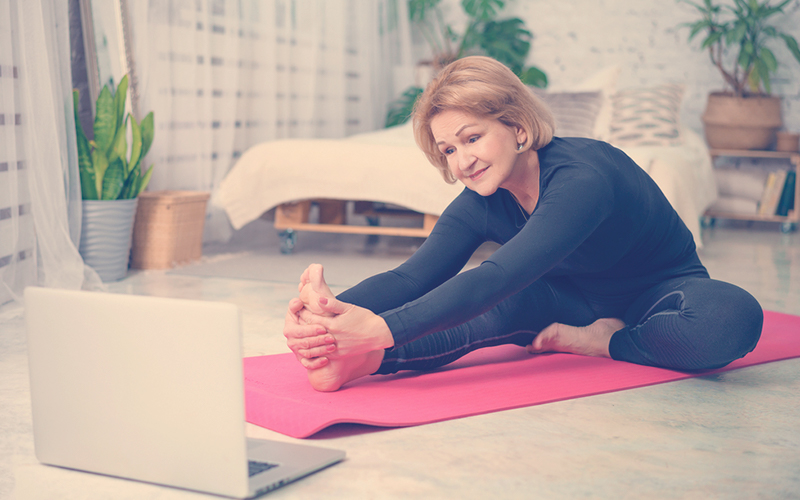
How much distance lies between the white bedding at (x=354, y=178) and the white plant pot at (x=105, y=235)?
2.23 ft

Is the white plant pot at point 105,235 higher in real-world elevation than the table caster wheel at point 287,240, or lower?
higher

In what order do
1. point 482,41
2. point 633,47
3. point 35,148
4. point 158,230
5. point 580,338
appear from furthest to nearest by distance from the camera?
1. point 482,41
2. point 633,47
3. point 158,230
4. point 35,148
5. point 580,338

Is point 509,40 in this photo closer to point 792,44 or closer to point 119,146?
point 792,44

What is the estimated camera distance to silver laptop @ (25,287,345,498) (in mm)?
979

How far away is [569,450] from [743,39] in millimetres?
4058

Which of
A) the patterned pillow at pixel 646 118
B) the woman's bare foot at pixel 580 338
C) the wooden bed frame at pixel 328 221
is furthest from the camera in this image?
the patterned pillow at pixel 646 118

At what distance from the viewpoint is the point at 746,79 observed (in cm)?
461

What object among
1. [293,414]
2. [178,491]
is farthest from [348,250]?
[178,491]

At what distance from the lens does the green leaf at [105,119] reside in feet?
9.11

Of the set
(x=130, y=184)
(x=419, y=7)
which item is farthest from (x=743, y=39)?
(x=130, y=184)

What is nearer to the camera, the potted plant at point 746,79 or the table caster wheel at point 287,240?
the table caster wheel at point 287,240

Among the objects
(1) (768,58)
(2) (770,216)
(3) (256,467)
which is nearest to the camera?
(3) (256,467)

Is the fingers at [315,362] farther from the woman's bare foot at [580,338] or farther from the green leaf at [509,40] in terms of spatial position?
the green leaf at [509,40]

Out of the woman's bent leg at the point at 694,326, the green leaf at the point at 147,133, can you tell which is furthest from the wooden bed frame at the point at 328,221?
the woman's bent leg at the point at 694,326
